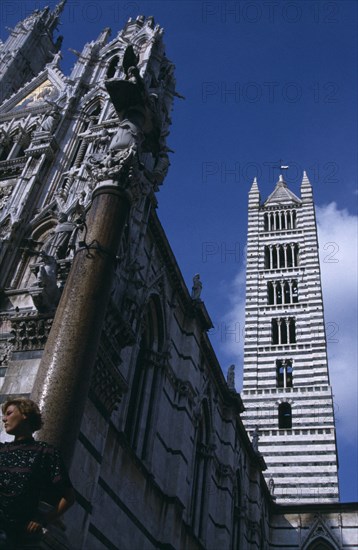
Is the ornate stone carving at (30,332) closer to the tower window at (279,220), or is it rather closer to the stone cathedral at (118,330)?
the stone cathedral at (118,330)

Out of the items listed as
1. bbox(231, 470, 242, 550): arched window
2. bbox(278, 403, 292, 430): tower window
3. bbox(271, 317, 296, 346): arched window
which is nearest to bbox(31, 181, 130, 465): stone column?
bbox(231, 470, 242, 550): arched window

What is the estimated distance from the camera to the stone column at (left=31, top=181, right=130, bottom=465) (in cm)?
695

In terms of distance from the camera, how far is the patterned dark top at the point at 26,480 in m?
3.66

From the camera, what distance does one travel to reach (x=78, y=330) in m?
7.64

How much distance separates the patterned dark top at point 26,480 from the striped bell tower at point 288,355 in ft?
95.1

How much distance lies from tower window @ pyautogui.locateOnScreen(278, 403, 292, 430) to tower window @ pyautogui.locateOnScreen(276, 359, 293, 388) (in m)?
1.51

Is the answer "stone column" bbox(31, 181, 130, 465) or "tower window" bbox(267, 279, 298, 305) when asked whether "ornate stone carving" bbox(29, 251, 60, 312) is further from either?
"tower window" bbox(267, 279, 298, 305)

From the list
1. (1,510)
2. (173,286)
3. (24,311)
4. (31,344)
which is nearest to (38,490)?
(1,510)

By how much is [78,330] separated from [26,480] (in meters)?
3.97

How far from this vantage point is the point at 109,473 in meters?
11.4

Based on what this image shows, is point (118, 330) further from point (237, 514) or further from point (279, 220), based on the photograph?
point (279, 220)

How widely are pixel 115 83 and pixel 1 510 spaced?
26.4 ft

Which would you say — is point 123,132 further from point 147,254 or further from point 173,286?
point 173,286

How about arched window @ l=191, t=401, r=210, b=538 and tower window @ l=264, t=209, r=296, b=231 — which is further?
tower window @ l=264, t=209, r=296, b=231
